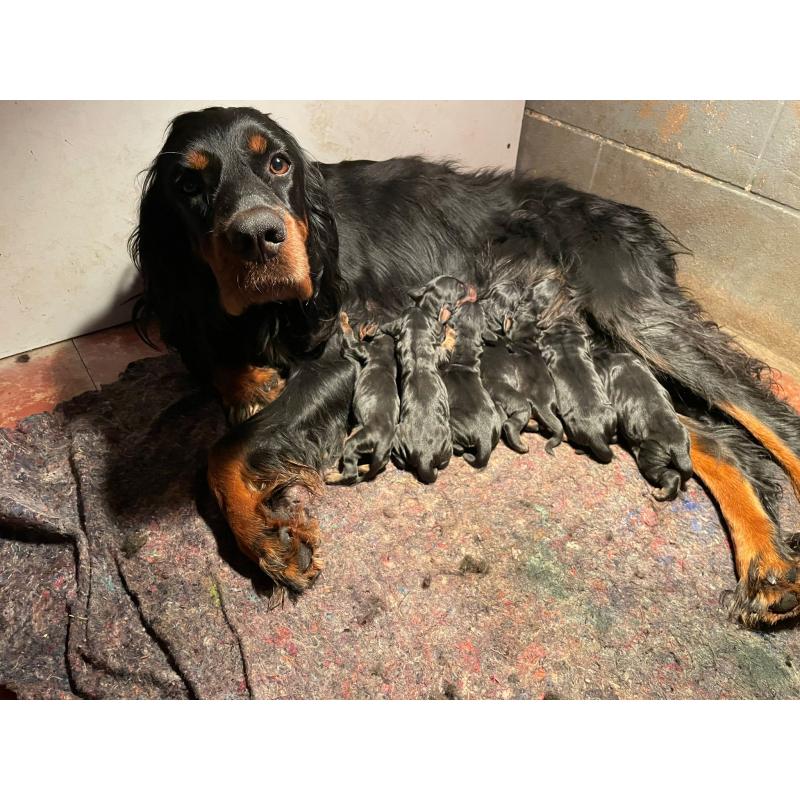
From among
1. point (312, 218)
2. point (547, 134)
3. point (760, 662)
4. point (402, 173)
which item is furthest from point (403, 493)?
point (547, 134)

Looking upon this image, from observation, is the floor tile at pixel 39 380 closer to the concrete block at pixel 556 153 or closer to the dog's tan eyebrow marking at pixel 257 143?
the dog's tan eyebrow marking at pixel 257 143

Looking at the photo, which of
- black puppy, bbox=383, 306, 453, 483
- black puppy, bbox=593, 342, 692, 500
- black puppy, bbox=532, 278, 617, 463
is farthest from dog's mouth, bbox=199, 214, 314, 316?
black puppy, bbox=593, 342, 692, 500

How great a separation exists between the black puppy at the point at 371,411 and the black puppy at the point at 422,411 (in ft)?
0.14

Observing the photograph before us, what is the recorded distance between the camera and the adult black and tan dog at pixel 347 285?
2.10 metres

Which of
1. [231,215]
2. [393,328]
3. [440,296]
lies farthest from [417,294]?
[231,215]

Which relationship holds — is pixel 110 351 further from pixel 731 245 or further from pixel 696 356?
pixel 731 245

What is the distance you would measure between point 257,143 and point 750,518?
82.5 inches

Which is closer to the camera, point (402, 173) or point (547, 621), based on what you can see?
point (547, 621)

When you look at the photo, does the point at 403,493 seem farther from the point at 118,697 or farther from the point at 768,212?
the point at 768,212

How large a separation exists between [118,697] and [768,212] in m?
3.37

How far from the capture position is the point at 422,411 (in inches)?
94.6

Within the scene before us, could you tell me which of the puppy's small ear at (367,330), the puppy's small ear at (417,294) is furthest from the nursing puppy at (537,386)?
the puppy's small ear at (367,330)

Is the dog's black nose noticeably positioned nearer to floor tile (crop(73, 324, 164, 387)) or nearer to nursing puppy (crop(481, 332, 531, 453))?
nursing puppy (crop(481, 332, 531, 453))

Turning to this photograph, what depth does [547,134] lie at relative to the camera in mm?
4133
